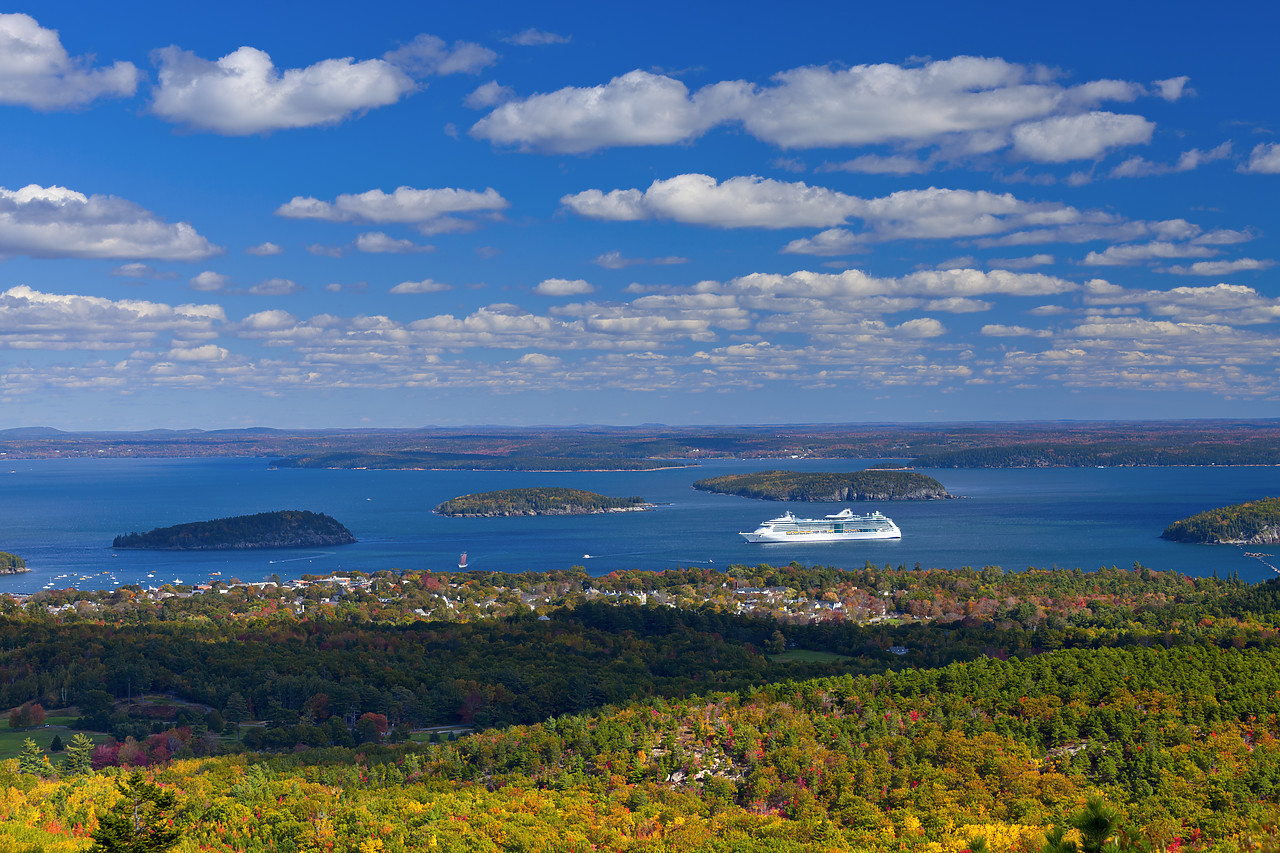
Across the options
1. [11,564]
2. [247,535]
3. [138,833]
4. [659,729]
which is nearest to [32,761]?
[659,729]

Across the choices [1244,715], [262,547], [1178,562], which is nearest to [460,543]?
[262,547]

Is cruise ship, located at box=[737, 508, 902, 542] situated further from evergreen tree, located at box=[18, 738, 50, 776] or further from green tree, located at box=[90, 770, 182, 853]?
green tree, located at box=[90, 770, 182, 853]

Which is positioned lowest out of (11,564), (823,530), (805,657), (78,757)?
(11,564)

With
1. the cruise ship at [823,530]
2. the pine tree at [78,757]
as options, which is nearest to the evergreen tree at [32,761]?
the pine tree at [78,757]

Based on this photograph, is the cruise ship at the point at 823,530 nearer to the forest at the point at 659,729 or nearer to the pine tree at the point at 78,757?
the forest at the point at 659,729

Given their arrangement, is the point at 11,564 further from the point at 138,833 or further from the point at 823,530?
the point at 138,833

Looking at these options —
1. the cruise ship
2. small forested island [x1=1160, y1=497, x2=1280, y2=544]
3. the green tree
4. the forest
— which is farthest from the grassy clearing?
small forested island [x1=1160, y1=497, x2=1280, y2=544]

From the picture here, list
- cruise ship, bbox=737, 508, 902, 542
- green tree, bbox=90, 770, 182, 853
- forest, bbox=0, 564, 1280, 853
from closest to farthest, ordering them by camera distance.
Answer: green tree, bbox=90, 770, 182, 853, forest, bbox=0, 564, 1280, 853, cruise ship, bbox=737, 508, 902, 542
